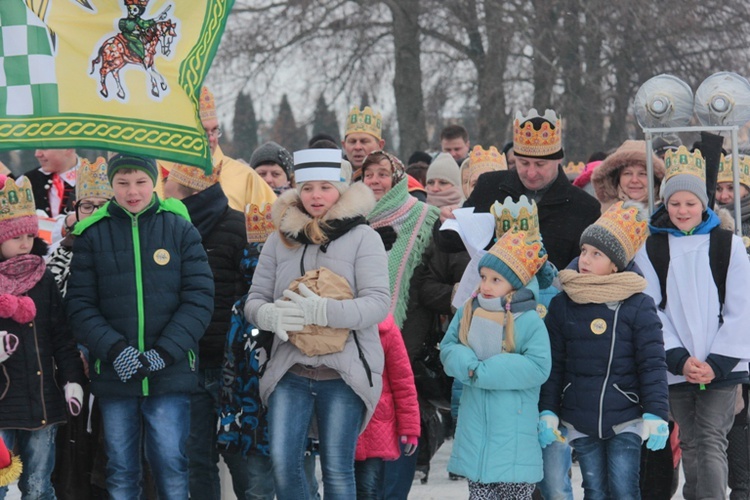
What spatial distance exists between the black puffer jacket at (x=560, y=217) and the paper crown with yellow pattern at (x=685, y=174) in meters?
0.41

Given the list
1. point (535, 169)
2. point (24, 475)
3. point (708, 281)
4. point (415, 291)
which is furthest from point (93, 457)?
point (708, 281)

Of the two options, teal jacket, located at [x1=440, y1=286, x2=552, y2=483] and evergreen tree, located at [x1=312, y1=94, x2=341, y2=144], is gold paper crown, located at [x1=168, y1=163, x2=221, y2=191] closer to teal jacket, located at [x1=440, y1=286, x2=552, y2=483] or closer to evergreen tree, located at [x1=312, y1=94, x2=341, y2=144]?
teal jacket, located at [x1=440, y1=286, x2=552, y2=483]

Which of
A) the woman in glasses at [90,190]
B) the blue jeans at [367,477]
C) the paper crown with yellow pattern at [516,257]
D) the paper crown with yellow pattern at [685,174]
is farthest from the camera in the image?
the woman in glasses at [90,190]

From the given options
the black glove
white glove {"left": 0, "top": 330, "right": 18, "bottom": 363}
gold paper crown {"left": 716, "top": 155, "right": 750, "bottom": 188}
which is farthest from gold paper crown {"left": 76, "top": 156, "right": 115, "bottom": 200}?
gold paper crown {"left": 716, "top": 155, "right": 750, "bottom": 188}

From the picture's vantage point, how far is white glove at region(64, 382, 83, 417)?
6.28 m

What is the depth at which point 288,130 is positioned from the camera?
20641mm

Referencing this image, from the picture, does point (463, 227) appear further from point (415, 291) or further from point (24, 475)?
point (24, 475)

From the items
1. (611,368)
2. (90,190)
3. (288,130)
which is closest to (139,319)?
(90,190)

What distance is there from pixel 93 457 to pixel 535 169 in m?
2.88

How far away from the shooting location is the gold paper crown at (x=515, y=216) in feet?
21.0

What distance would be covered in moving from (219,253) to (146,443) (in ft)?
3.87

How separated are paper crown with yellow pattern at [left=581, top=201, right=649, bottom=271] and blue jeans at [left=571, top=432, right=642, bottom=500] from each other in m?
0.86

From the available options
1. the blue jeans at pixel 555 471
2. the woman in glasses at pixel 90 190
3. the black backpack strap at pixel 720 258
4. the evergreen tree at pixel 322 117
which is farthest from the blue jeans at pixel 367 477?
the evergreen tree at pixel 322 117

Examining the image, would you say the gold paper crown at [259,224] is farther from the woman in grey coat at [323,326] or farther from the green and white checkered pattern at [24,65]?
the green and white checkered pattern at [24,65]
